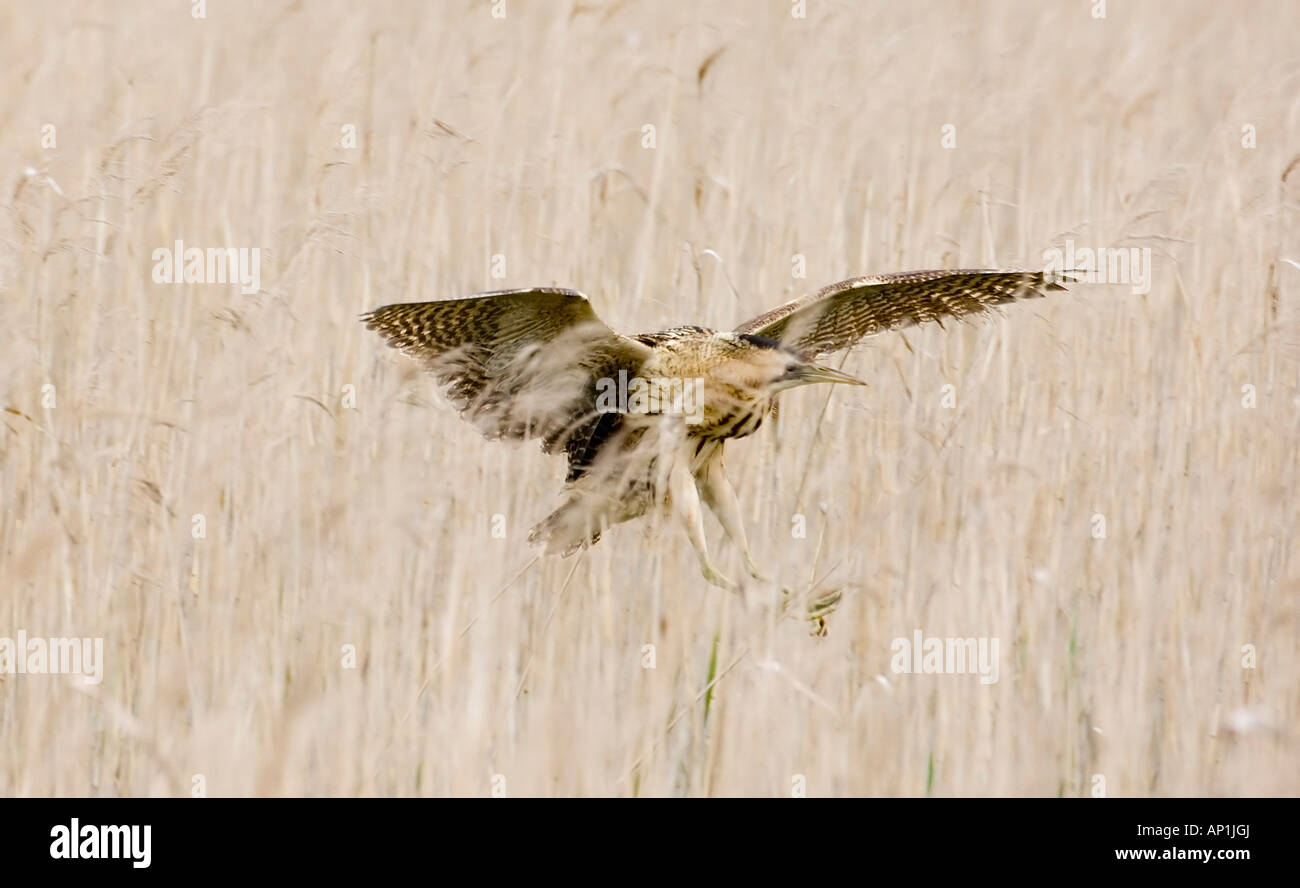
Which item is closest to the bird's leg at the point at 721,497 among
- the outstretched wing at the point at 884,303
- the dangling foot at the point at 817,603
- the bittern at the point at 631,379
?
the bittern at the point at 631,379

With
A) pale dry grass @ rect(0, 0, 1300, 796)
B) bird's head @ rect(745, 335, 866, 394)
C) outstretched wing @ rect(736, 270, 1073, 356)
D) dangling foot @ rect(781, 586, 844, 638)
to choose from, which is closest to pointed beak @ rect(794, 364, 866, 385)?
bird's head @ rect(745, 335, 866, 394)

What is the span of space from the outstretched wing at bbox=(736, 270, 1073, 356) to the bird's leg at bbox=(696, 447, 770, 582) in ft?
1.29

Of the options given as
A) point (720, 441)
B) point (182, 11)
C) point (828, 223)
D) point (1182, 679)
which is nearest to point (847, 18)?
point (828, 223)

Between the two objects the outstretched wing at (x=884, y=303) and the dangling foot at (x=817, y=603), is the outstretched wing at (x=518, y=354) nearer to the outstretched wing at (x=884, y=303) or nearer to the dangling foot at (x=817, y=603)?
the outstretched wing at (x=884, y=303)

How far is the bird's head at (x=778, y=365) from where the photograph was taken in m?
4.55

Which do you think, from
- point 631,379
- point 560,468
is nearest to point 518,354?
point 631,379

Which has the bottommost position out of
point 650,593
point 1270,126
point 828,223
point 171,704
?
point 171,704

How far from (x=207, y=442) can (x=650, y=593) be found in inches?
47.9

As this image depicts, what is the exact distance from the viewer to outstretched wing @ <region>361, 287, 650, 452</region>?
4.35 metres

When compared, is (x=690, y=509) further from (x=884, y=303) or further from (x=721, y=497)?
(x=884, y=303)

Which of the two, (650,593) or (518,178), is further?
(518,178)

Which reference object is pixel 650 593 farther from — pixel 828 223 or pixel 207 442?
pixel 828 223

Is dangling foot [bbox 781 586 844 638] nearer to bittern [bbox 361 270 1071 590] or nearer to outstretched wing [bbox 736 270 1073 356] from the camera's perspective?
bittern [bbox 361 270 1071 590]

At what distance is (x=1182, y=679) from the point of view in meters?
3.99
